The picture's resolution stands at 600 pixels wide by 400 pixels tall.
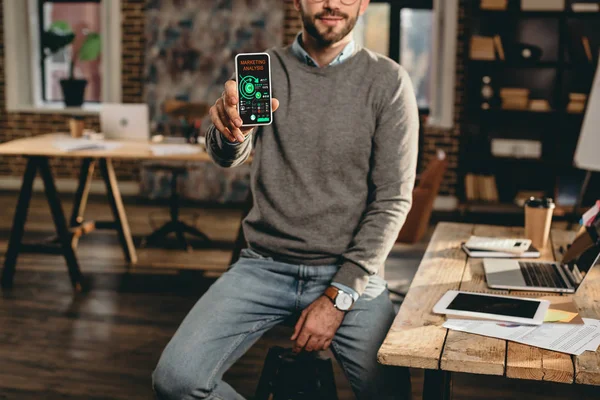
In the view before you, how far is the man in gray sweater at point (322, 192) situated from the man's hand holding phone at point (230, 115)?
0.08 ft

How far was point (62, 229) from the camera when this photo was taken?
4.02 metres

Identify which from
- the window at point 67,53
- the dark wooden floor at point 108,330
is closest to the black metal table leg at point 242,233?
the dark wooden floor at point 108,330

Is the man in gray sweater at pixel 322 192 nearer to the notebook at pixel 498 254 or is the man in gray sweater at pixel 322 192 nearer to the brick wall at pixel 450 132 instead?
the notebook at pixel 498 254

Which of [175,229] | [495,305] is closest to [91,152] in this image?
[175,229]

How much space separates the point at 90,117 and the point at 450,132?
10.6 ft

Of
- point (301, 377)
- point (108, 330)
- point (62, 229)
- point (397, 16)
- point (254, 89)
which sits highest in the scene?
point (397, 16)

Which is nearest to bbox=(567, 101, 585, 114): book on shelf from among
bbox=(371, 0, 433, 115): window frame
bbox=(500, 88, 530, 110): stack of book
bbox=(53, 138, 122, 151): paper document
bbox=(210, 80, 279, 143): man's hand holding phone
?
bbox=(500, 88, 530, 110): stack of book

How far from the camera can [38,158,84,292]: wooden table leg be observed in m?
3.96

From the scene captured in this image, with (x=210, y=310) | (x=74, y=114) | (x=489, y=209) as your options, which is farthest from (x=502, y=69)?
(x=210, y=310)

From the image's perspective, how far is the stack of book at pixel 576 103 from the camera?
5.73m

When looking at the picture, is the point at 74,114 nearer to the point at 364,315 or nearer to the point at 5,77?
the point at 5,77

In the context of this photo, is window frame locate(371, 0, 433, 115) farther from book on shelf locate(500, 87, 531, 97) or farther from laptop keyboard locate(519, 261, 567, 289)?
laptop keyboard locate(519, 261, 567, 289)

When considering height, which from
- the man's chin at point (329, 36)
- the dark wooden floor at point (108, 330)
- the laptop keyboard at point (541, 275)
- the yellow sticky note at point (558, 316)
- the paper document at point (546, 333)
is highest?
the man's chin at point (329, 36)

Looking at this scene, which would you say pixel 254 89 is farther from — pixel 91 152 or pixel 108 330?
pixel 91 152
